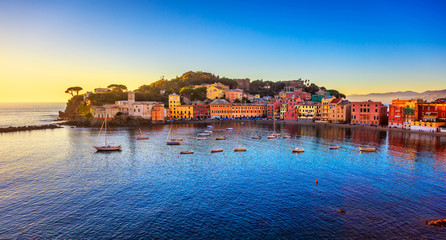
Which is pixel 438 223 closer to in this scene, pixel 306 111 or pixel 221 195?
pixel 221 195

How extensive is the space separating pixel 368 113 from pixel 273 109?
37.8 metres

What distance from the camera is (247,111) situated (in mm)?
116125

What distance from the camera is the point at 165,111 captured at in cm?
10394

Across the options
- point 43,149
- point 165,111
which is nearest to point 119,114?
point 165,111

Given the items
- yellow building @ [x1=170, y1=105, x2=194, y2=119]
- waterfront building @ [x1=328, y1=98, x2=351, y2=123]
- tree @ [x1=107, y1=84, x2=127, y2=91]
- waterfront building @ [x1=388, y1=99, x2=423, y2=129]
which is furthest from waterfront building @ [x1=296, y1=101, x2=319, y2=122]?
tree @ [x1=107, y1=84, x2=127, y2=91]

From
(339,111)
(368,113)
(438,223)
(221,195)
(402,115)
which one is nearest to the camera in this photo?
(438,223)

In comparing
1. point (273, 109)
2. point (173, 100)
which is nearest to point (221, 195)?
→ point (273, 109)

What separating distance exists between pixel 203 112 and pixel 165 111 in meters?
18.3

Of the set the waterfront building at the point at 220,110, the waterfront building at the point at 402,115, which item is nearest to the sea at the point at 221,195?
the waterfront building at the point at 402,115

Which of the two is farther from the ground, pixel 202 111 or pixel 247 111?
pixel 247 111

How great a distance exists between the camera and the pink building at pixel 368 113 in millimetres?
84000

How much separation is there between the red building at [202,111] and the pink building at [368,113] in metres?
58.6

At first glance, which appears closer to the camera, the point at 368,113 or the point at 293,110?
the point at 368,113

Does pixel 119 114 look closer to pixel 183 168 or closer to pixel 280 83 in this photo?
pixel 183 168
